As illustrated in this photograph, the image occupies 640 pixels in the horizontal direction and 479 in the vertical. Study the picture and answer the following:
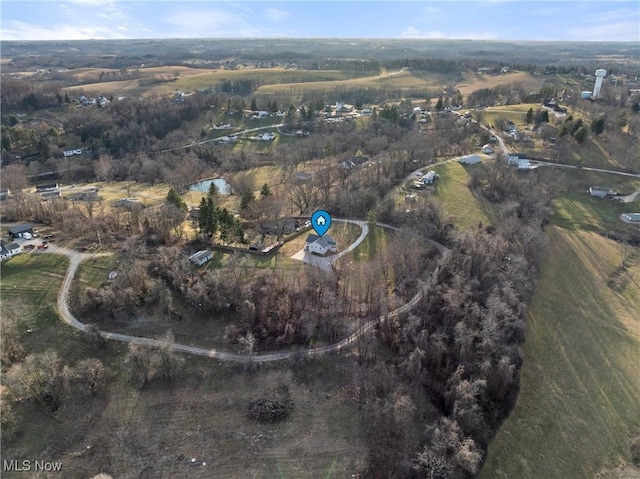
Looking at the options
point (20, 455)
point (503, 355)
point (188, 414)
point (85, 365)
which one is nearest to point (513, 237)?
point (503, 355)

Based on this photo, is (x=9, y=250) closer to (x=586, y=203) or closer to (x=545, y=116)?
(x=586, y=203)

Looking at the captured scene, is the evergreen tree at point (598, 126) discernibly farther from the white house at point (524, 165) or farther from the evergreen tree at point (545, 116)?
the white house at point (524, 165)

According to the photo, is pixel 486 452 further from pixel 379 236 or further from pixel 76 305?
pixel 76 305

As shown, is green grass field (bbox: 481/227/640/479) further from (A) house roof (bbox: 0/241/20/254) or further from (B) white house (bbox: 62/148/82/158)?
(B) white house (bbox: 62/148/82/158)

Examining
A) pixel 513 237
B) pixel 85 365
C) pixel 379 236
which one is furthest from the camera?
pixel 379 236

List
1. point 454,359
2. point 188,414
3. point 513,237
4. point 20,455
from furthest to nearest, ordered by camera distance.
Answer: point 513,237 < point 454,359 < point 188,414 < point 20,455

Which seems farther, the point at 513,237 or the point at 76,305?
the point at 513,237
